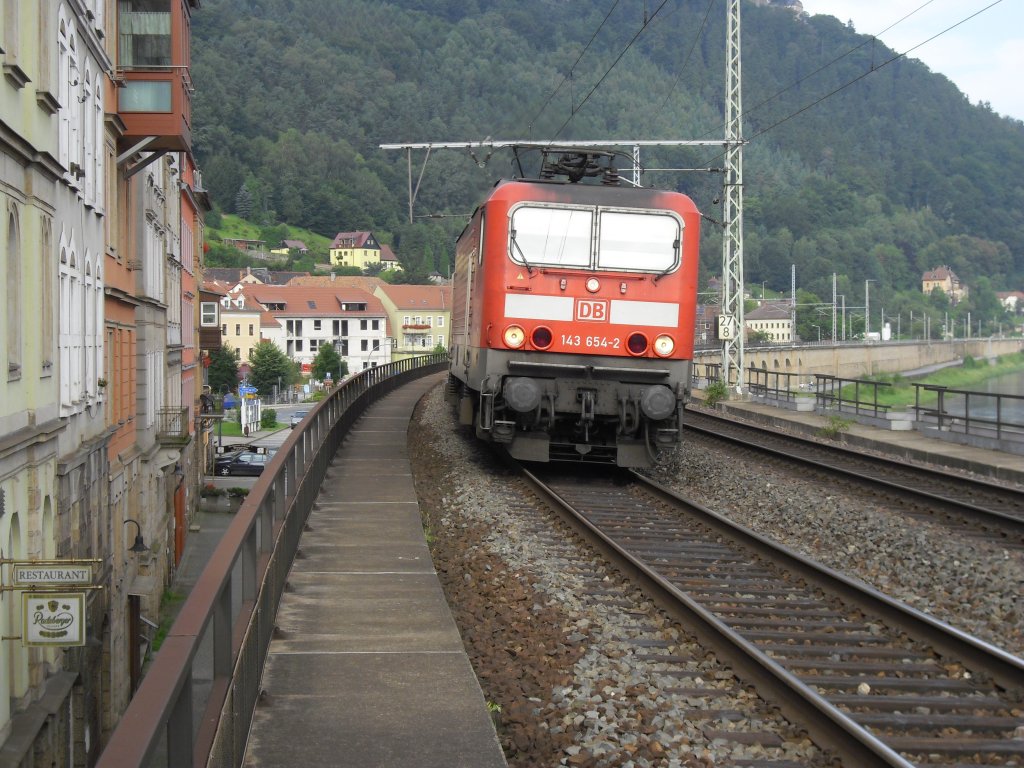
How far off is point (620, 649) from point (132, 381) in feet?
68.5

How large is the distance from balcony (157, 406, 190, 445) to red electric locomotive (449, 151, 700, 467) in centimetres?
1690

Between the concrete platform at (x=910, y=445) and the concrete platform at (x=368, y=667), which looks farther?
the concrete platform at (x=910, y=445)

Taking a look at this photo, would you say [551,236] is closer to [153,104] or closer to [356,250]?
[153,104]

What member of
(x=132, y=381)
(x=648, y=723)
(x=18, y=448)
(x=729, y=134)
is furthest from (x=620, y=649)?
(x=729, y=134)

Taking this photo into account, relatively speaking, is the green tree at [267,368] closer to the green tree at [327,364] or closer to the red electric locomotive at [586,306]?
the green tree at [327,364]

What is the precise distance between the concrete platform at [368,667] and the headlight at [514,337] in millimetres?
3132

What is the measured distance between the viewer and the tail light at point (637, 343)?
14492 millimetres

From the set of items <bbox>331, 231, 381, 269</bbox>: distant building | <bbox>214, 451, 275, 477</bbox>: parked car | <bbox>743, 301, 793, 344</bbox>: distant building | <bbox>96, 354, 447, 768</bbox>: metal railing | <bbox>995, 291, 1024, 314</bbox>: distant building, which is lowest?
<bbox>214, 451, 275, 477</bbox>: parked car

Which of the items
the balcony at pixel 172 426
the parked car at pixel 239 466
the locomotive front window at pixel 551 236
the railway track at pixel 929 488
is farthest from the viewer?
the parked car at pixel 239 466

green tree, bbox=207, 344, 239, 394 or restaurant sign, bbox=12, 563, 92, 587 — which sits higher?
green tree, bbox=207, 344, 239, 394

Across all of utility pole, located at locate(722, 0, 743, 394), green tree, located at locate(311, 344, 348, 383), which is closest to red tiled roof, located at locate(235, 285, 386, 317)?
green tree, located at locate(311, 344, 348, 383)

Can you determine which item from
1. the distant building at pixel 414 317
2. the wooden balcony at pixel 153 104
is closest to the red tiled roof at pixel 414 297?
the distant building at pixel 414 317

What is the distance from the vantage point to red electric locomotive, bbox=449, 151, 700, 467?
1436cm

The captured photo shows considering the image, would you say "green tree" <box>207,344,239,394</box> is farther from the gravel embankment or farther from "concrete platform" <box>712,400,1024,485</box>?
the gravel embankment
